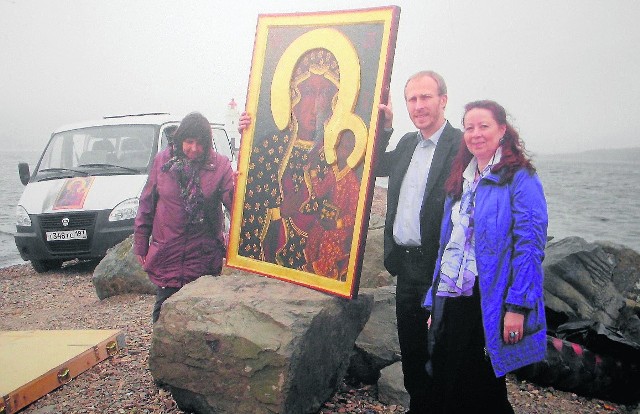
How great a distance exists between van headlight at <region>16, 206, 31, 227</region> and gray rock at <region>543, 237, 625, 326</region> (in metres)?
7.34

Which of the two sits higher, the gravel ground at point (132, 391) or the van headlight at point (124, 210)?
the van headlight at point (124, 210)

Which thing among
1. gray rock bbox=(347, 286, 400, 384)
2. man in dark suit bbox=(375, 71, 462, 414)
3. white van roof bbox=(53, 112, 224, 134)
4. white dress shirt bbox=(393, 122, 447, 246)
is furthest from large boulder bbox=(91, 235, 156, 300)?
white dress shirt bbox=(393, 122, 447, 246)

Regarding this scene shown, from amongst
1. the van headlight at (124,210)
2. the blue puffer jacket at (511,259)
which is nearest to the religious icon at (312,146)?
the blue puffer jacket at (511,259)

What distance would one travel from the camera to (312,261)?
10.6ft

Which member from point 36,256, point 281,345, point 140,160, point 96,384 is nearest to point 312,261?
point 281,345

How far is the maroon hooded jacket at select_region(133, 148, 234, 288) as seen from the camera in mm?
3635

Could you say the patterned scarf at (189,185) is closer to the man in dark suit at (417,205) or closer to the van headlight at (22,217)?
the man in dark suit at (417,205)

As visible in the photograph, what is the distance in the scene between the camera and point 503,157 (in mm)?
2402

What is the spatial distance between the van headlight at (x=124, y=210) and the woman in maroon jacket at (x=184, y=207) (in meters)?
3.99

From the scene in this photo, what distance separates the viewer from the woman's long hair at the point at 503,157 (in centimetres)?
237

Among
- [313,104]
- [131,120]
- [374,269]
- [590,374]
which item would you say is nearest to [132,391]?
[313,104]

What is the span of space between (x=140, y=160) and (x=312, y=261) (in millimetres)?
5549

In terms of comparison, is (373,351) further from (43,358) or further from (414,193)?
(43,358)

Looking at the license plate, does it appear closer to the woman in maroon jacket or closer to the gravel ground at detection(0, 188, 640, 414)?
the gravel ground at detection(0, 188, 640, 414)
